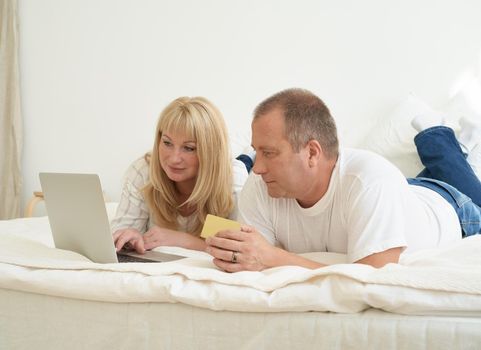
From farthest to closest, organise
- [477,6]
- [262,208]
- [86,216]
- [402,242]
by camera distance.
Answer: [477,6] → [262,208] → [86,216] → [402,242]

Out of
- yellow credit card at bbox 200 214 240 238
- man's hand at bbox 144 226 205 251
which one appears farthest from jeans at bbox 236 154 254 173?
yellow credit card at bbox 200 214 240 238

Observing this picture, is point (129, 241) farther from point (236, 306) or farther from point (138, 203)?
point (236, 306)

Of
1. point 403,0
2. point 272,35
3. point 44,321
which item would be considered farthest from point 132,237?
point 403,0

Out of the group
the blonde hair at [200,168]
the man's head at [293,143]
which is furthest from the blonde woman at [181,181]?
the man's head at [293,143]

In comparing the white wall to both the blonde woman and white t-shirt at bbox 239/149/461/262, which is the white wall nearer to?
the blonde woman

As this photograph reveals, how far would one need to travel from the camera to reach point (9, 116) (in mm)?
3006

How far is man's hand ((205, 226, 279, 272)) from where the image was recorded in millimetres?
1131

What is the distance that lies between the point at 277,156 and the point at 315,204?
179mm

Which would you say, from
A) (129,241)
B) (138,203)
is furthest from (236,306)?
(138,203)

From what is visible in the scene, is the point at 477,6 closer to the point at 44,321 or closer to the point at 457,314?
the point at 457,314

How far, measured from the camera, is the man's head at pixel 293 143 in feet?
4.13

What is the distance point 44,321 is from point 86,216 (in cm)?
30

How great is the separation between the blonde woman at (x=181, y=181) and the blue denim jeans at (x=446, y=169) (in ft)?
2.11

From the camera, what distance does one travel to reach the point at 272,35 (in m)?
2.71
